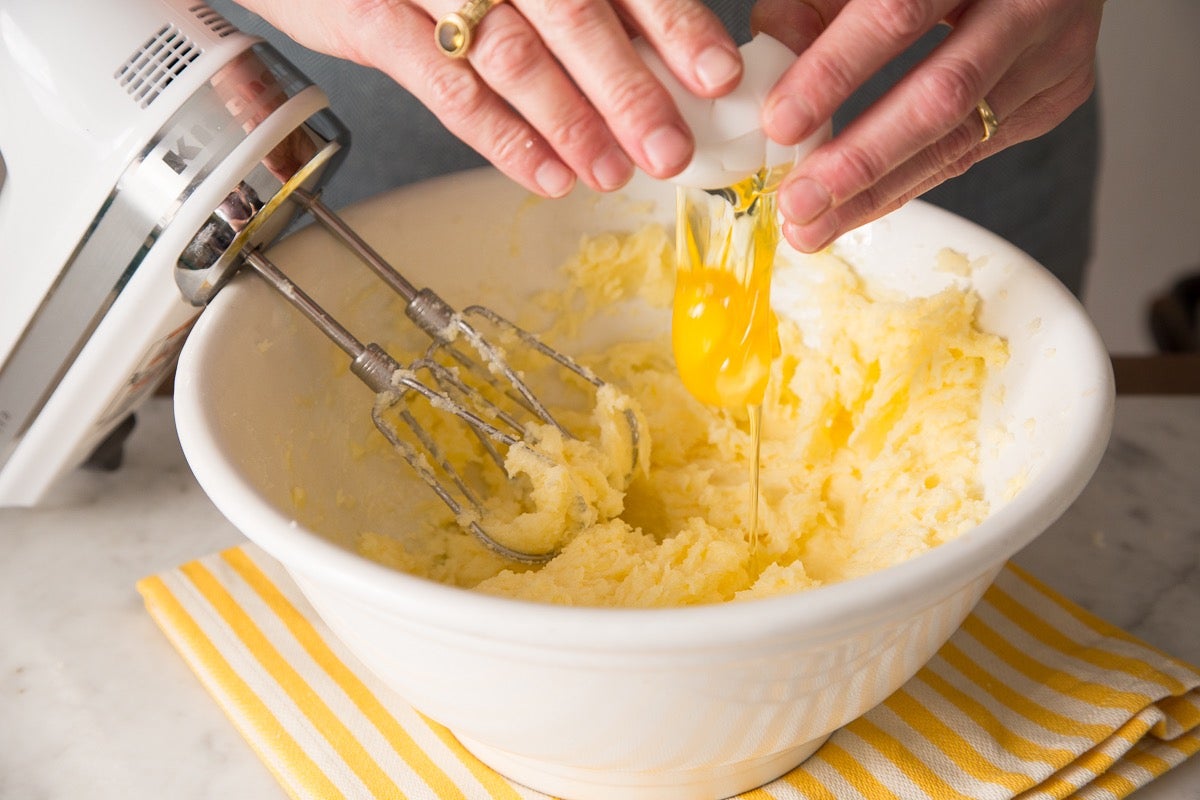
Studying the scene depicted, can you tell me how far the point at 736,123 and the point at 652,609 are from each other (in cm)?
31

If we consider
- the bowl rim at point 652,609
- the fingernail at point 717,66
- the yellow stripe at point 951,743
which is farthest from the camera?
the yellow stripe at point 951,743

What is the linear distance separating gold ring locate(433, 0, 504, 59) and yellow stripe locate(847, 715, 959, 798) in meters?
0.56

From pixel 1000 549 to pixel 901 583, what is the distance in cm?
7

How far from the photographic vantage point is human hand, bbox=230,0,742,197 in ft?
2.16

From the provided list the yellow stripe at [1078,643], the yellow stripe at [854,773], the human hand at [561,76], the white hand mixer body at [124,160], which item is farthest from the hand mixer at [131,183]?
the yellow stripe at [1078,643]

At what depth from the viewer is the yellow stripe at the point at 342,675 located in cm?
81

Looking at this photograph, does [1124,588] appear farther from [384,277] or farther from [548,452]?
[384,277]

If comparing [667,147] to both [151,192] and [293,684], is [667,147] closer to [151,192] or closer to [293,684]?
[151,192]

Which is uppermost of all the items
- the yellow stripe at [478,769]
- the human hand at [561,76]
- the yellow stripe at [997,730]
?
the human hand at [561,76]

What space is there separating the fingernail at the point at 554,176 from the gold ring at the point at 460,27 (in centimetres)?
9

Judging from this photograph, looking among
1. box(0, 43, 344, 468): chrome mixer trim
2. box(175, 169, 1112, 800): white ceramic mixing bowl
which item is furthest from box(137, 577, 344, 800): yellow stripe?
box(0, 43, 344, 468): chrome mixer trim

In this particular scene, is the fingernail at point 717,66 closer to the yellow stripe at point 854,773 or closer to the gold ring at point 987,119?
the gold ring at point 987,119

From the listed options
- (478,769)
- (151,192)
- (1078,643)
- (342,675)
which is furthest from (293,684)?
(1078,643)

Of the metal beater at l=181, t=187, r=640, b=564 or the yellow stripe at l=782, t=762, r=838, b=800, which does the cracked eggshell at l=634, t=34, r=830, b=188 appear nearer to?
the metal beater at l=181, t=187, r=640, b=564
